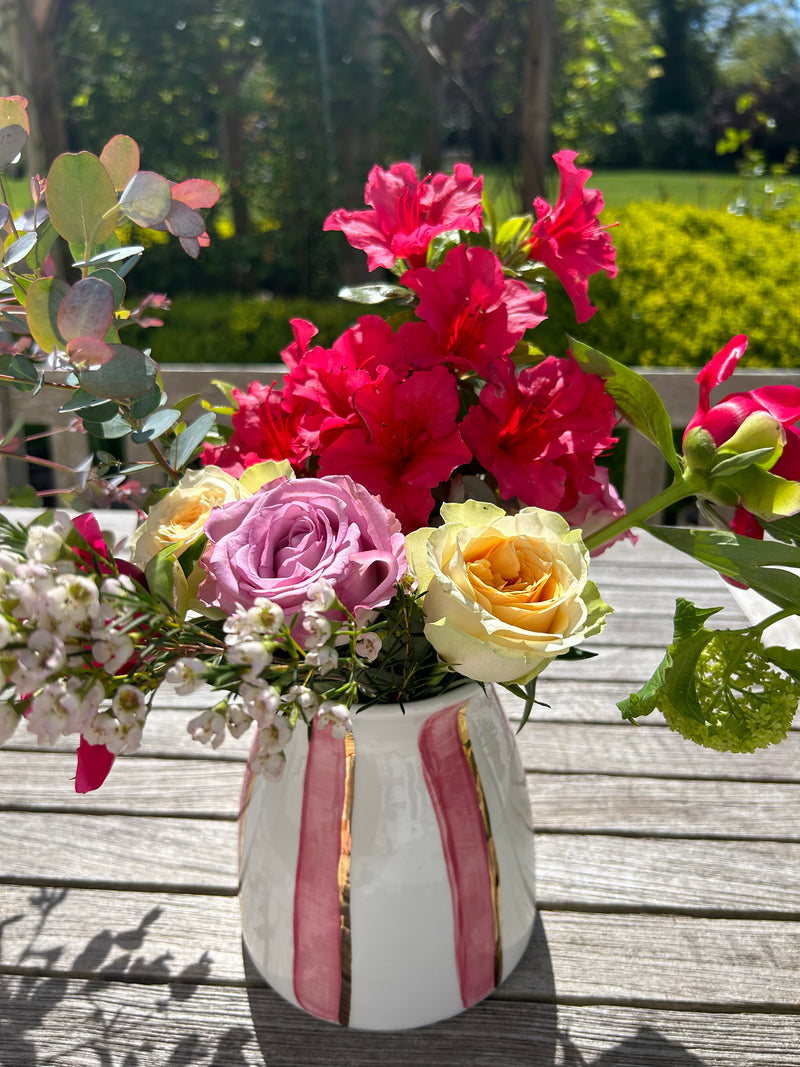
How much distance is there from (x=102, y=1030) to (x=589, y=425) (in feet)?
1.89

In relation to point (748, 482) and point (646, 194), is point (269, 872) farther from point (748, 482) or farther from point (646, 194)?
point (646, 194)

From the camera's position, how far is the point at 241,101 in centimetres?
557

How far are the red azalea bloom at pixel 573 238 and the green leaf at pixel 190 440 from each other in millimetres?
258

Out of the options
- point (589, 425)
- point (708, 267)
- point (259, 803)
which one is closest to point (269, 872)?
point (259, 803)

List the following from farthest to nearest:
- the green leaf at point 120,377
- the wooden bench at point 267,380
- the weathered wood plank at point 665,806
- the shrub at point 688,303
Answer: the shrub at point 688,303 < the wooden bench at point 267,380 < the weathered wood plank at point 665,806 < the green leaf at point 120,377

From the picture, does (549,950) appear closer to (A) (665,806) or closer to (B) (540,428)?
(A) (665,806)

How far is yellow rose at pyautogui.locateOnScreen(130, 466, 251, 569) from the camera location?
0.53 m

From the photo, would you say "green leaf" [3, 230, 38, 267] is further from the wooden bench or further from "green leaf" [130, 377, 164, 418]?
the wooden bench

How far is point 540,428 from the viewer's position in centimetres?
54

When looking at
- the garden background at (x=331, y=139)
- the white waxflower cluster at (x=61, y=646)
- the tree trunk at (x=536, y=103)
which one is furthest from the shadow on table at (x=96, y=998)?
the tree trunk at (x=536, y=103)

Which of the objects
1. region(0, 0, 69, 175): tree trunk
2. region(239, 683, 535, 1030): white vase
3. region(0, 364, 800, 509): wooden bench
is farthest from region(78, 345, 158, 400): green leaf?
region(0, 0, 69, 175): tree trunk

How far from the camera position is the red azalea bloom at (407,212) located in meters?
0.58

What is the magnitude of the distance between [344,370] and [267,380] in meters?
1.23

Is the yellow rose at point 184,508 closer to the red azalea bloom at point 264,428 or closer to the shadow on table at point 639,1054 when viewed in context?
the red azalea bloom at point 264,428
